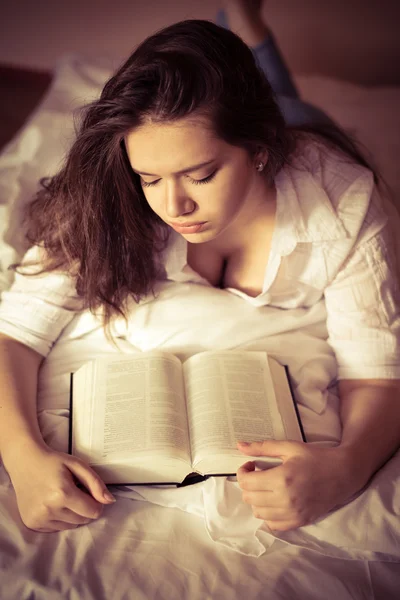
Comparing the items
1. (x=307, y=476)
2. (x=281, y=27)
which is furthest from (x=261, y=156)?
(x=281, y=27)

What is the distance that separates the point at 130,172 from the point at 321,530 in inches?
24.7

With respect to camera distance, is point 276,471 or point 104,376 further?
point 104,376

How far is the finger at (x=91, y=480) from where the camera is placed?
2.60ft

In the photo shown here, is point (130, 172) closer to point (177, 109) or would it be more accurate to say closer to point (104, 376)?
point (177, 109)

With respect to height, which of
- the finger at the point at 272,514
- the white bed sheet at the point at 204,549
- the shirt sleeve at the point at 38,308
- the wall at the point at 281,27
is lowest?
the white bed sheet at the point at 204,549

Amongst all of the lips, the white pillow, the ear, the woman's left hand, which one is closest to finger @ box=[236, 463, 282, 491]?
the woman's left hand

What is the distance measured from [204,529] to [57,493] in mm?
229

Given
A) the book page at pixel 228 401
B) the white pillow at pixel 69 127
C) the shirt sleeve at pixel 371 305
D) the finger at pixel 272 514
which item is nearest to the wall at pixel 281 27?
the white pillow at pixel 69 127

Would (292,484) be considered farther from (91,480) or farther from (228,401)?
(91,480)

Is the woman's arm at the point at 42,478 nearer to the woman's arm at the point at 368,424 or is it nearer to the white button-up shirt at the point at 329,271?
the white button-up shirt at the point at 329,271

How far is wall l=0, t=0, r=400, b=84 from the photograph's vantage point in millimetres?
1896

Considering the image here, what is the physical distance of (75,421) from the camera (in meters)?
0.88

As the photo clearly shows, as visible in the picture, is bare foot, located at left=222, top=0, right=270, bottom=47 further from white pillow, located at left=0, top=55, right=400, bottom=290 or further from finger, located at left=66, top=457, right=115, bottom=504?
finger, located at left=66, top=457, right=115, bottom=504

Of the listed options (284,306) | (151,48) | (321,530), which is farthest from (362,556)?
(151,48)
